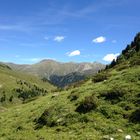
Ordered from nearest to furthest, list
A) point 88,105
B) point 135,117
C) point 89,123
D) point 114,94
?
point 135,117 → point 89,123 → point 88,105 → point 114,94

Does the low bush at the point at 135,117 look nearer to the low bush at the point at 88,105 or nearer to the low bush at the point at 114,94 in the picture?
the low bush at the point at 114,94

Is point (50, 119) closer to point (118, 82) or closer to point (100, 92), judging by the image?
point (100, 92)

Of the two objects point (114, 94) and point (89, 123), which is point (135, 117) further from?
point (114, 94)

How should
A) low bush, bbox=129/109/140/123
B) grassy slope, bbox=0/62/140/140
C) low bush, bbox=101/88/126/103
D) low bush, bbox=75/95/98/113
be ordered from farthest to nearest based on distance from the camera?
low bush, bbox=101/88/126/103 → low bush, bbox=75/95/98/113 → low bush, bbox=129/109/140/123 → grassy slope, bbox=0/62/140/140

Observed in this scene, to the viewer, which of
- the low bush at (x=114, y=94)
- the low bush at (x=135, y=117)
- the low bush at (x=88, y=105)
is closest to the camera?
the low bush at (x=135, y=117)

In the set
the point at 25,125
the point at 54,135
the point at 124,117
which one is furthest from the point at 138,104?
the point at 25,125

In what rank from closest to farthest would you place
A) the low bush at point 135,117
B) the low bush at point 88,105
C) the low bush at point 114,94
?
the low bush at point 135,117, the low bush at point 88,105, the low bush at point 114,94

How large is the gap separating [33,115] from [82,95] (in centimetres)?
521

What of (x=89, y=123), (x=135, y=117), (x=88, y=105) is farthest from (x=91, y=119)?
(x=135, y=117)

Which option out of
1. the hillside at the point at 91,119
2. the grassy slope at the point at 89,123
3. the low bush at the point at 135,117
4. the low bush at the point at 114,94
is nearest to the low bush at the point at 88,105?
the hillside at the point at 91,119

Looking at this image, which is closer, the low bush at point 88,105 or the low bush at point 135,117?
the low bush at point 135,117

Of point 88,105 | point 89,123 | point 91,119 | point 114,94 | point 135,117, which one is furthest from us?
point 114,94

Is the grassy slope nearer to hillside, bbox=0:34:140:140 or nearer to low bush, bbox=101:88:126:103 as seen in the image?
hillside, bbox=0:34:140:140

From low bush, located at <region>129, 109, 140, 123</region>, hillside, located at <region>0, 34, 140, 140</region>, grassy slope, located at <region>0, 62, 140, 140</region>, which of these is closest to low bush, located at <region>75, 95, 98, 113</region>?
hillside, located at <region>0, 34, 140, 140</region>
